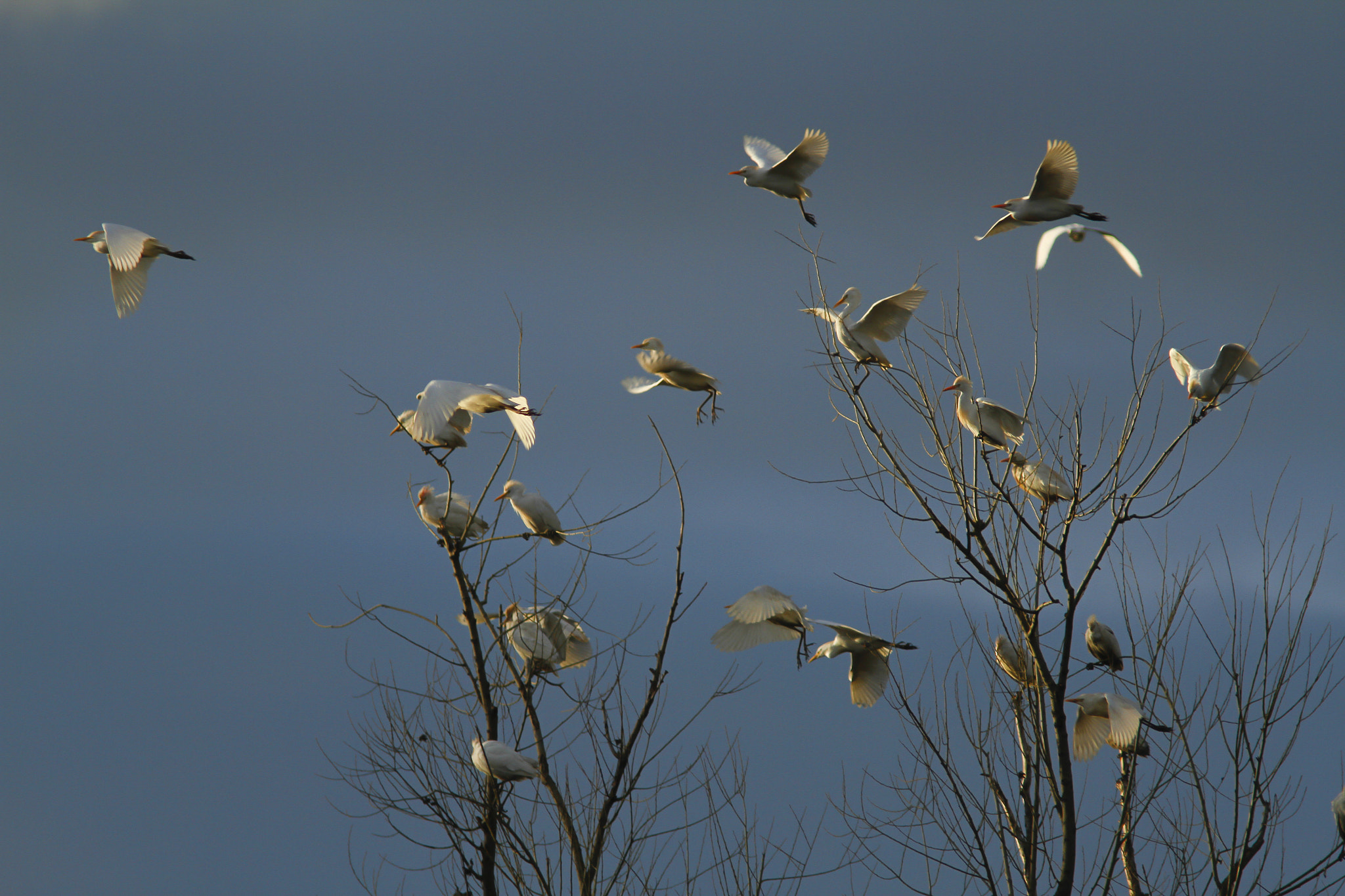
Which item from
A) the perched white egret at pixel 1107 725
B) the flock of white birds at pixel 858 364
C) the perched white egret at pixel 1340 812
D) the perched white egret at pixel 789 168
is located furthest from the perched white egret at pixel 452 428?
the perched white egret at pixel 1340 812

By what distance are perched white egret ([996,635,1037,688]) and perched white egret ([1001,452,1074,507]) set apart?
738 millimetres

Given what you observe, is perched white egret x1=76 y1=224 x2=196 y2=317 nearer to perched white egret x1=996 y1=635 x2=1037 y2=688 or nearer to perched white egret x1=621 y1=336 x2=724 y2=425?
perched white egret x1=621 y1=336 x2=724 y2=425

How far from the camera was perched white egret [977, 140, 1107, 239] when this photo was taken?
605cm

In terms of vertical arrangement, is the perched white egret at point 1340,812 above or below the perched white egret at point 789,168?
below

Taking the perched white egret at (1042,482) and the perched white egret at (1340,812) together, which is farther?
the perched white egret at (1340,812)

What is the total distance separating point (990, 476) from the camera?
17.2 feet

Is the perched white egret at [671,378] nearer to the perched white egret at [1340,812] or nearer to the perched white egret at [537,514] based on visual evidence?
the perched white egret at [537,514]

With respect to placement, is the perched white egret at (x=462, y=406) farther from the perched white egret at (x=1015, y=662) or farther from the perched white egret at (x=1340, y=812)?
the perched white egret at (x=1340, y=812)

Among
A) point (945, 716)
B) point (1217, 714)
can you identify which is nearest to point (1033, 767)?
point (945, 716)

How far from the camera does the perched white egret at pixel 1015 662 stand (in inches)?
217

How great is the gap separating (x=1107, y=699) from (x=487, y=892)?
324 cm

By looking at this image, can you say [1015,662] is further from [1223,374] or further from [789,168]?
[789,168]

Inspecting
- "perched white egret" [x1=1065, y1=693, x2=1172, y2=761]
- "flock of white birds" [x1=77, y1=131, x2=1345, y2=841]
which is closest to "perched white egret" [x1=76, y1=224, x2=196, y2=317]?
"flock of white birds" [x1=77, y1=131, x2=1345, y2=841]

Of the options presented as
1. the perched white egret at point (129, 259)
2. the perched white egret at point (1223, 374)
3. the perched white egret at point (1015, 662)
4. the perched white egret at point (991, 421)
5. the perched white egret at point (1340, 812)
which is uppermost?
the perched white egret at point (129, 259)
